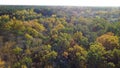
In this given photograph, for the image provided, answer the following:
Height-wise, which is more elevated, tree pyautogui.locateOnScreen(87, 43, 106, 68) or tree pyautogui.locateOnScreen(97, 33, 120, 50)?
tree pyautogui.locateOnScreen(97, 33, 120, 50)

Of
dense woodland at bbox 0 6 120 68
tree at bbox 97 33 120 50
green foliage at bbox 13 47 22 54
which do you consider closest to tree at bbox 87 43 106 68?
dense woodland at bbox 0 6 120 68

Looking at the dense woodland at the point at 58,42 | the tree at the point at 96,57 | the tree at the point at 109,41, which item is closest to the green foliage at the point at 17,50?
the dense woodland at the point at 58,42

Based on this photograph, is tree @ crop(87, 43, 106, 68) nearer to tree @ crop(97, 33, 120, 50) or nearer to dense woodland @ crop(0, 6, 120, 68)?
dense woodland @ crop(0, 6, 120, 68)

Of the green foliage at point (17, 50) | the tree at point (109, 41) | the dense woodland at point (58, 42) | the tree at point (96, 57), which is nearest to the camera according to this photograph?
the tree at point (96, 57)

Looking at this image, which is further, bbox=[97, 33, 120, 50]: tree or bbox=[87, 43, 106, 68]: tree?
bbox=[97, 33, 120, 50]: tree

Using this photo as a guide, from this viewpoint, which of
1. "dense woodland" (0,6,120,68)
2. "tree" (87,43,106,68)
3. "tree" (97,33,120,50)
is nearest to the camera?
"tree" (87,43,106,68)

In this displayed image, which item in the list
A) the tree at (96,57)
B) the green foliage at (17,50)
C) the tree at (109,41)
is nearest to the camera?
the tree at (96,57)

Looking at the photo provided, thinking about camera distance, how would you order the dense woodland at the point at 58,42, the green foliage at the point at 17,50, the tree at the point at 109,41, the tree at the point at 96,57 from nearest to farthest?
the tree at the point at 96,57 < the dense woodland at the point at 58,42 < the green foliage at the point at 17,50 < the tree at the point at 109,41

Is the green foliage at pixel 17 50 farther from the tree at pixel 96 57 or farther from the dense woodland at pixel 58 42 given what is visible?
the tree at pixel 96 57

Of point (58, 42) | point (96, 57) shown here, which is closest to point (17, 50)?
point (58, 42)

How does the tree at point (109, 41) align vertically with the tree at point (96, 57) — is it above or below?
above

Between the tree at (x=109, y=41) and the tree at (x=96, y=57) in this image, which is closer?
the tree at (x=96, y=57)
